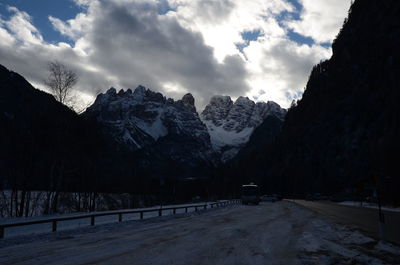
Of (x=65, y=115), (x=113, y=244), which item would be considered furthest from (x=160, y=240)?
(x=65, y=115)

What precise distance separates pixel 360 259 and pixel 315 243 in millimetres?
3247

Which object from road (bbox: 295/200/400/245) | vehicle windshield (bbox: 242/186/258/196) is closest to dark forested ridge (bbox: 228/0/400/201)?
vehicle windshield (bbox: 242/186/258/196)

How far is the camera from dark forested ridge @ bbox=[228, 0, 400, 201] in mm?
90625

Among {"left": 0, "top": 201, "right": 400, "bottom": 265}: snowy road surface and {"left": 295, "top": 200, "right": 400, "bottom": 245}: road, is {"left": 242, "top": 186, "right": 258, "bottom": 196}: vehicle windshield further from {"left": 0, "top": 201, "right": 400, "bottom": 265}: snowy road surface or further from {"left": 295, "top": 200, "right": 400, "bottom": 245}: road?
{"left": 0, "top": 201, "right": 400, "bottom": 265}: snowy road surface

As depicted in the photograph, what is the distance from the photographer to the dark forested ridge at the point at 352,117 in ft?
297

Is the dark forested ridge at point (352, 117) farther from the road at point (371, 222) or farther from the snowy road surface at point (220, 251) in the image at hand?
the snowy road surface at point (220, 251)

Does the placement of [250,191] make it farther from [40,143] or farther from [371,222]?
[371,222]

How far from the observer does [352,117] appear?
107750 mm

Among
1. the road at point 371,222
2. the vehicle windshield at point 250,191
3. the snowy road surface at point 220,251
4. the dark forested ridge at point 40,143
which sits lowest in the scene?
the road at point 371,222

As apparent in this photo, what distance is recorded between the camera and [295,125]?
6954 inches

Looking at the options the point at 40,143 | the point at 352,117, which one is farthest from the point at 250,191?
the point at 352,117

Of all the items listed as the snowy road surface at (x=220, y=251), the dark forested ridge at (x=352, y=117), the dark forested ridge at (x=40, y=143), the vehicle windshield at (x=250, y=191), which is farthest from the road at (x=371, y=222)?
the vehicle windshield at (x=250, y=191)

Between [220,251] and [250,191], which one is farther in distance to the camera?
[250,191]

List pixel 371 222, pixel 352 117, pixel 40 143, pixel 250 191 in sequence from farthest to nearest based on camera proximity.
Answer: pixel 352 117, pixel 250 191, pixel 40 143, pixel 371 222
